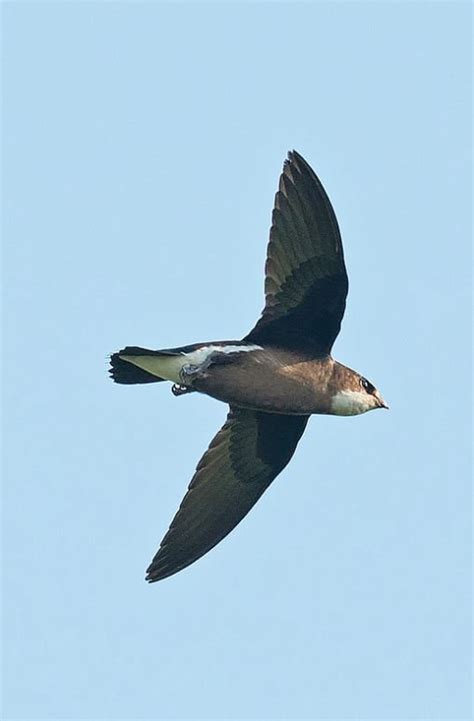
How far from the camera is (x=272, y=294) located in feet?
62.4

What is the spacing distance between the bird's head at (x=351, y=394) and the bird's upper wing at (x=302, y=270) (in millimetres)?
303

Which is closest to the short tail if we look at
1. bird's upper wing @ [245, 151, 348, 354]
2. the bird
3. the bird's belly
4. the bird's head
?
the bird

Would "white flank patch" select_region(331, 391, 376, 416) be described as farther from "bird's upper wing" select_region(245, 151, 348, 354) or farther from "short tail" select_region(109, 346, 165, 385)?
"short tail" select_region(109, 346, 165, 385)

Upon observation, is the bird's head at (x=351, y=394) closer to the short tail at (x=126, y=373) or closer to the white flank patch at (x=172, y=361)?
the white flank patch at (x=172, y=361)

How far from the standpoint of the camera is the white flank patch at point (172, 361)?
18547 millimetres

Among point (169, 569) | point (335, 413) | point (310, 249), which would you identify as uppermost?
point (310, 249)

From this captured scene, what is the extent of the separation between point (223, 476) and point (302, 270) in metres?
2.44

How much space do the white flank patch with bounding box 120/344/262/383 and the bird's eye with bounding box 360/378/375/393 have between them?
1.38 m

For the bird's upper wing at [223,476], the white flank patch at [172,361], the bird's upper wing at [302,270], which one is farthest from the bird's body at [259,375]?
the bird's upper wing at [223,476]

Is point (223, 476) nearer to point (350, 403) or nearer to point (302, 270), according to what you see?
point (350, 403)

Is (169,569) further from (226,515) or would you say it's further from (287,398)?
(287,398)

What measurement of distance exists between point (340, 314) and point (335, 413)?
3.17 ft

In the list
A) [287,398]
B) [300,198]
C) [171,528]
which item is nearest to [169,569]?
[171,528]

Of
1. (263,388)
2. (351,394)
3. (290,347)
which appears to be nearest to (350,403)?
(351,394)
